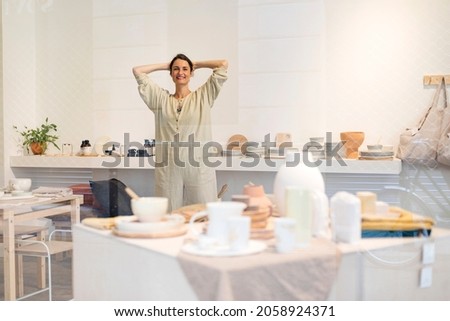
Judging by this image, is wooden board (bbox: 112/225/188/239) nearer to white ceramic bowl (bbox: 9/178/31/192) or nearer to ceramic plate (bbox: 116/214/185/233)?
ceramic plate (bbox: 116/214/185/233)

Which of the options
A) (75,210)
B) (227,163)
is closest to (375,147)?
(227,163)

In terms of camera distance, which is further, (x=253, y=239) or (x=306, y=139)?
(x=306, y=139)

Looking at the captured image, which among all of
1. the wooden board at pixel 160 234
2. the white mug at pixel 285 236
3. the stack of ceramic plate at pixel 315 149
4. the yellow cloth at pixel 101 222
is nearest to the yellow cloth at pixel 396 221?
the white mug at pixel 285 236

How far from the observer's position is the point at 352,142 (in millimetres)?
1786

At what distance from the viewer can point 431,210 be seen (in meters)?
1.72

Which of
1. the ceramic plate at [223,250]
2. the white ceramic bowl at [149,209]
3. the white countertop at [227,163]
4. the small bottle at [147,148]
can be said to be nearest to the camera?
the ceramic plate at [223,250]

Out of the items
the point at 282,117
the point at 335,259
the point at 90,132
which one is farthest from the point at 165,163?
the point at 335,259

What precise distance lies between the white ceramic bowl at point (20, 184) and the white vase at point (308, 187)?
978 millimetres

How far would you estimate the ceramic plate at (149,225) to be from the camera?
139cm

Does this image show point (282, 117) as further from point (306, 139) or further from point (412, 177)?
point (412, 177)

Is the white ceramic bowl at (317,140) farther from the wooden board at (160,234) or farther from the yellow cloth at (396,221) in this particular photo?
the wooden board at (160,234)

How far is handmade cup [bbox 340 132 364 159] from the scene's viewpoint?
1.77m

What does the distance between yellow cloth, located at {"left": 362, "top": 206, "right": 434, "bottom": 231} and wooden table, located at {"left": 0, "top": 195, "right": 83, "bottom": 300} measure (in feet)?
3.34

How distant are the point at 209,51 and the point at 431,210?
3.09 ft
